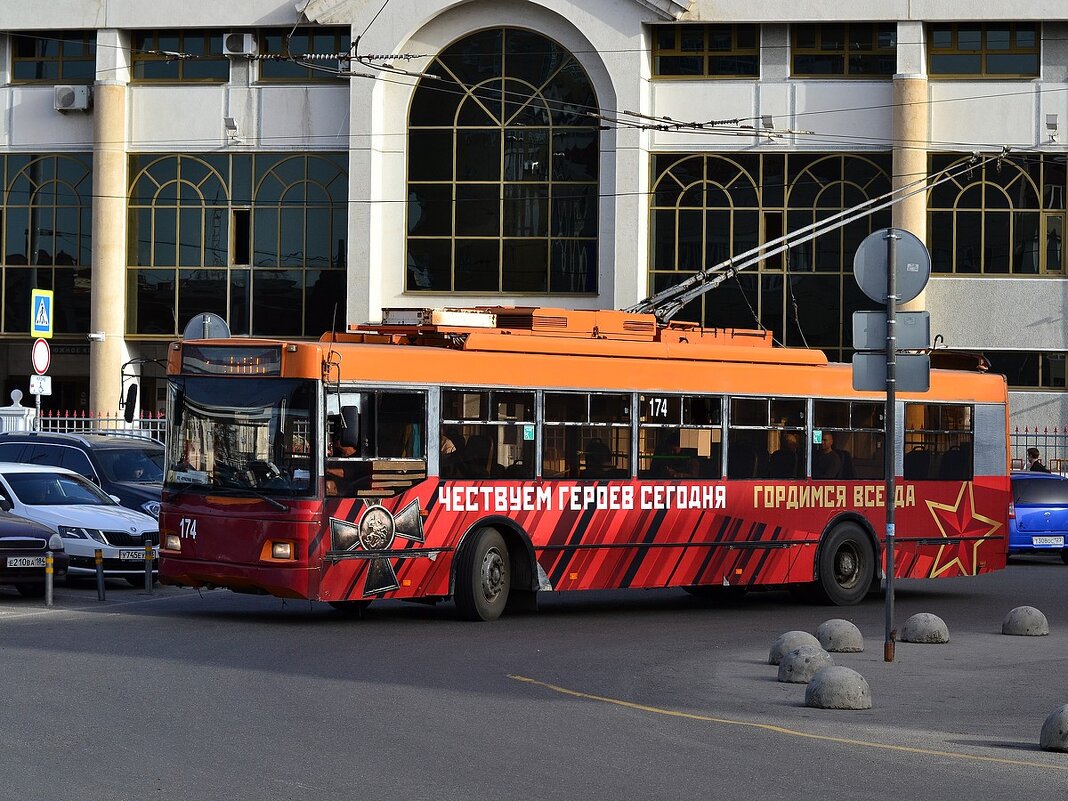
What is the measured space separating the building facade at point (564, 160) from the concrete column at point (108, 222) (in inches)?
2.7

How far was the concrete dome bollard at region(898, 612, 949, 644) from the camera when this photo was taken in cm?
1520

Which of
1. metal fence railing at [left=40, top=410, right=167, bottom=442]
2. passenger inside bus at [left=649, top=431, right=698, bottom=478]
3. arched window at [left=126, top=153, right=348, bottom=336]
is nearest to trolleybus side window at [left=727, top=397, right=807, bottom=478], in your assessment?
passenger inside bus at [left=649, top=431, right=698, bottom=478]

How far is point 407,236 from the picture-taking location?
39.6 meters

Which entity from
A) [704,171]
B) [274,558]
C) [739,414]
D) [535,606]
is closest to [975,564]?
[739,414]

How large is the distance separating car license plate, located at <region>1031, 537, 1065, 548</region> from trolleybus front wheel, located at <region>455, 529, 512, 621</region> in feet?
43.4

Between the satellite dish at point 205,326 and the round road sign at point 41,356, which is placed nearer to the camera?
the satellite dish at point 205,326

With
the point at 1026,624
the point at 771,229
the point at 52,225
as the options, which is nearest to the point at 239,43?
the point at 52,225

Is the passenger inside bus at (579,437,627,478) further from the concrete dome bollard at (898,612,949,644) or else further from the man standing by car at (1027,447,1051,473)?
the man standing by car at (1027,447,1051,473)

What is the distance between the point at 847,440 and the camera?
19.5 m

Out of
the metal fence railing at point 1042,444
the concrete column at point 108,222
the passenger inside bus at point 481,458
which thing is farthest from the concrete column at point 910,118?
the passenger inside bus at point 481,458

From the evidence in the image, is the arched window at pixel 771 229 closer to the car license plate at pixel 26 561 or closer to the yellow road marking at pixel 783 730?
the car license plate at pixel 26 561

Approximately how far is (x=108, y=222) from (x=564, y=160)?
1049 centimetres

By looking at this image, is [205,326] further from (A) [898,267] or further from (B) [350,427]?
(A) [898,267]

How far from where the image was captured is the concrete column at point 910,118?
3781 cm
